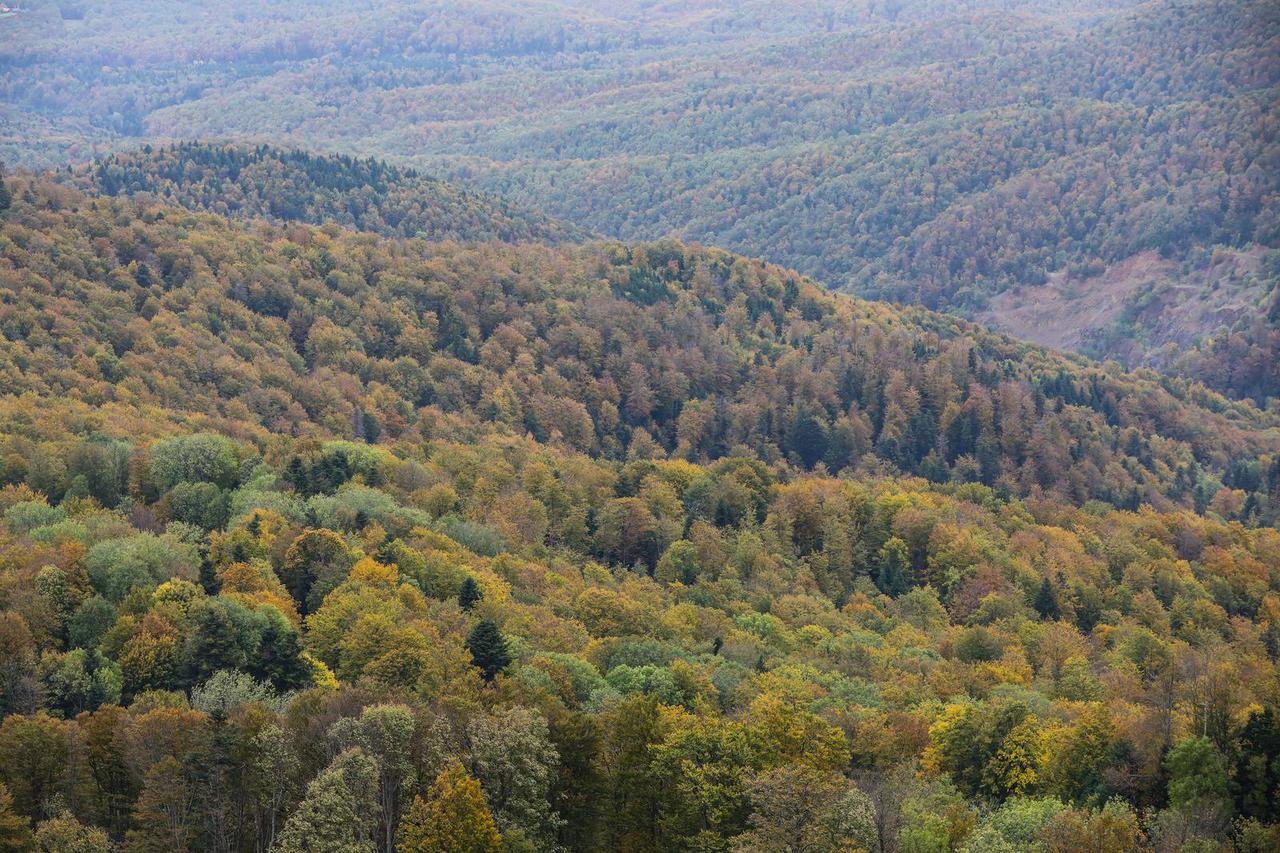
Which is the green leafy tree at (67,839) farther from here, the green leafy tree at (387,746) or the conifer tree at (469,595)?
Answer: the conifer tree at (469,595)

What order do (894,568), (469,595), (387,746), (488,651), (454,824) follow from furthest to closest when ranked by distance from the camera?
(894,568) < (469,595) < (488,651) < (387,746) < (454,824)

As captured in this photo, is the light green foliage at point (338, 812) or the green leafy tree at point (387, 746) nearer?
the light green foliage at point (338, 812)

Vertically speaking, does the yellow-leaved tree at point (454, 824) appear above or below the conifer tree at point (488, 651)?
above

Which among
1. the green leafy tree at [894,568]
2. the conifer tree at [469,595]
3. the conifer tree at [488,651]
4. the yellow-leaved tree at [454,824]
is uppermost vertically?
the yellow-leaved tree at [454,824]

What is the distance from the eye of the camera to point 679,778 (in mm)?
60312

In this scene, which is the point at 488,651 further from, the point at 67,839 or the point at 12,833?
the point at 12,833

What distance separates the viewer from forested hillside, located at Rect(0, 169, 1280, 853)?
58.2 meters

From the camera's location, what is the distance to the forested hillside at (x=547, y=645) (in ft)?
191

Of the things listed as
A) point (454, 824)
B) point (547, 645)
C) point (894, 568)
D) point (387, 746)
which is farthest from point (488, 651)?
point (894, 568)

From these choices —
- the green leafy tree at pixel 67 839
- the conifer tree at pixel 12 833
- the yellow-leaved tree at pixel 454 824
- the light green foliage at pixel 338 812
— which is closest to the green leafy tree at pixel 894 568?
the yellow-leaved tree at pixel 454 824

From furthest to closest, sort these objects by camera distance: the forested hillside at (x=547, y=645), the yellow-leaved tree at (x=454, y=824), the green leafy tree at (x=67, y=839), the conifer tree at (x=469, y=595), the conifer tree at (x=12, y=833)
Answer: the conifer tree at (x=469, y=595), the forested hillside at (x=547, y=645), the conifer tree at (x=12, y=833), the yellow-leaved tree at (x=454, y=824), the green leafy tree at (x=67, y=839)

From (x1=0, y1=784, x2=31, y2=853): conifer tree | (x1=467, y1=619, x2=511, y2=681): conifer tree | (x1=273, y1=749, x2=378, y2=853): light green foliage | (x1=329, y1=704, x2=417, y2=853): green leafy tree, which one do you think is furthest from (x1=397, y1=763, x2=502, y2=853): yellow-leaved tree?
(x1=467, y1=619, x2=511, y2=681): conifer tree

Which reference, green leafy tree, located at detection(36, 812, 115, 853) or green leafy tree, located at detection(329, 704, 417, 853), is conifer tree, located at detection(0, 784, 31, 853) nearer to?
green leafy tree, located at detection(36, 812, 115, 853)

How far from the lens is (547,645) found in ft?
294
